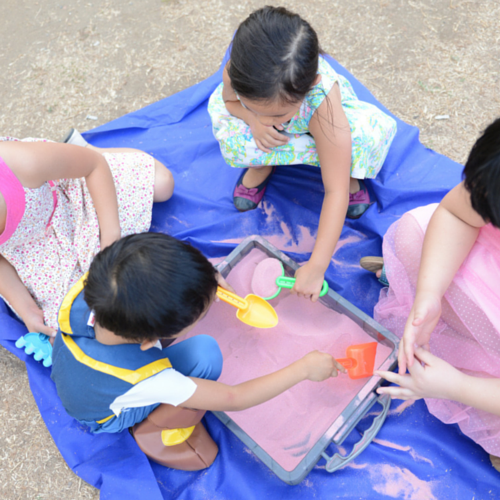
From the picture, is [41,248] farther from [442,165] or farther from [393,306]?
[442,165]

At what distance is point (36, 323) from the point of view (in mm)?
1148

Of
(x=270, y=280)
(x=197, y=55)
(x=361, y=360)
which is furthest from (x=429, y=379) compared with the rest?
(x=197, y=55)

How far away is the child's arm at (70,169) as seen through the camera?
1.00 m

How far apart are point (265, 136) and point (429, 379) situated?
0.66 meters

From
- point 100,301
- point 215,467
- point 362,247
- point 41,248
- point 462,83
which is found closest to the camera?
point 100,301

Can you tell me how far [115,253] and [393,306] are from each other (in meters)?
0.70

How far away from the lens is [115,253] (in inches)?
30.0

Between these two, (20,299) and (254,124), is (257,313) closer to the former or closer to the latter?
(254,124)

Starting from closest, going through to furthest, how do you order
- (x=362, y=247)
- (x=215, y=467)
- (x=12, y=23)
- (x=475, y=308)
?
(x=475, y=308) < (x=215, y=467) < (x=362, y=247) < (x=12, y=23)

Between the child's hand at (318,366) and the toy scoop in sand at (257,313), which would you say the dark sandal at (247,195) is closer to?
the toy scoop in sand at (257,313)

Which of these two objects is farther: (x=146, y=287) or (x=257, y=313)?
(x=257, y=313)

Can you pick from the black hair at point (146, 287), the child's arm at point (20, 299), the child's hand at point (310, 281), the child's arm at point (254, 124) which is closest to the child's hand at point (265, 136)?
the child's arm at point (254, 124)

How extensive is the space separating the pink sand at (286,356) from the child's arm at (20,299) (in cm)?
40

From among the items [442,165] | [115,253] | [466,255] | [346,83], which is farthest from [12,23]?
[466,255]
